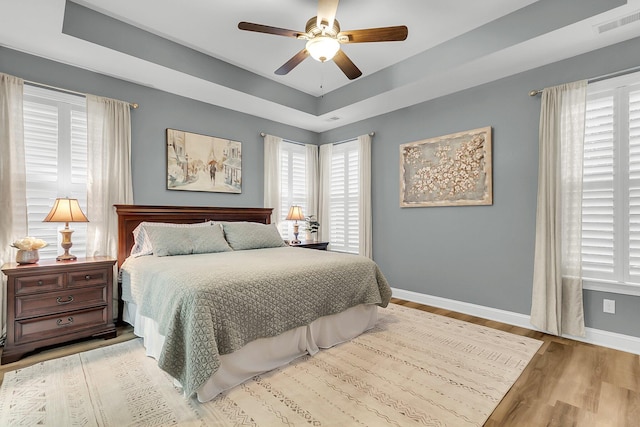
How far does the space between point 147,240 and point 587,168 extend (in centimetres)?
444

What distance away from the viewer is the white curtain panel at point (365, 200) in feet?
15.8

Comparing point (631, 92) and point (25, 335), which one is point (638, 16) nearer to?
point (631, 92)

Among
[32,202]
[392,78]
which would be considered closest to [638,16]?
[392,78]

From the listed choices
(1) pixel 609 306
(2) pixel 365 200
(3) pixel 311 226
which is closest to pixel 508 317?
(1) pixel 609 306

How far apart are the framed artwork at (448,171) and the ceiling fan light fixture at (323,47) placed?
2.18 metres

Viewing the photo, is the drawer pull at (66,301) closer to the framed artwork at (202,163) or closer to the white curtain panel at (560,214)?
the framed artwork at (202,163)

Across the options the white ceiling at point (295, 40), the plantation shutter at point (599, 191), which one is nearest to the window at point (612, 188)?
the plantation shutter at point (599, 191)

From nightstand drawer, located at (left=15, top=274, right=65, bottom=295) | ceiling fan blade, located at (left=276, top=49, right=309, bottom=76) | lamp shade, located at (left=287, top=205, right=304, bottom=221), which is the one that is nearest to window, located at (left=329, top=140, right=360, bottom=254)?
lamp shade, located at (left=287, top=205, right=304, bottom=221)

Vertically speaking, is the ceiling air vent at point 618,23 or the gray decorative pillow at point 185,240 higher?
the ceiling air vent at point 618,23

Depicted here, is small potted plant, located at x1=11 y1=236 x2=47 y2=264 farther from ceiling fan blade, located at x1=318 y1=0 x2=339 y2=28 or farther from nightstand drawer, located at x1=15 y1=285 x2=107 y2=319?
ceiling fan blade, located at x1=318 y1=0 x2=339 y2=28

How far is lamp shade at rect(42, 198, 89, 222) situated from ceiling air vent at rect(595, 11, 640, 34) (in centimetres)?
482

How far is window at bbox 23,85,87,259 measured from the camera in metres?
2.98

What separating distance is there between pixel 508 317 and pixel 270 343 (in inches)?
107

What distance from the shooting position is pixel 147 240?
3.24 meters
